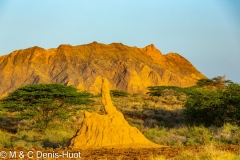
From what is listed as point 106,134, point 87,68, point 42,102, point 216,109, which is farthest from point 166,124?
point 87,68

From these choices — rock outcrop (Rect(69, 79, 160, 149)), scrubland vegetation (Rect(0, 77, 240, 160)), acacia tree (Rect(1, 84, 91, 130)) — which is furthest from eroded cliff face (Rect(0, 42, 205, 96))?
rock outcrop (Rect(69, 79, 160, 149))

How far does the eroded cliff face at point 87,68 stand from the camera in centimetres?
7156

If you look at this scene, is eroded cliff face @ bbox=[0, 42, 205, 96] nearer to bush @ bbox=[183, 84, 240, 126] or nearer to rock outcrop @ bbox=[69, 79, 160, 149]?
bush @ bbox=[183, 84, 240, 126]

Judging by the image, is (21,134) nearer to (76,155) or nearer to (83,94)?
(83,94)

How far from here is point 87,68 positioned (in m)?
73.2

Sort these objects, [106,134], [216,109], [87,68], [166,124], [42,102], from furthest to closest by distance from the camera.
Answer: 1. [87,68]
2. [166,124]
3. [216,109]
4. [42,102]
5. [106,134]

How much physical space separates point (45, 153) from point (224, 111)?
13.0m

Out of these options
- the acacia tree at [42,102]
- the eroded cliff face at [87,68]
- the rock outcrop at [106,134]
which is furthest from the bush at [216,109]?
the eroded cliff face at [87,68]

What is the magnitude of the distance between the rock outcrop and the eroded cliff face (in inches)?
2079

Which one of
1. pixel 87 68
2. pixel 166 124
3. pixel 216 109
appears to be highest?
pixel 87 68

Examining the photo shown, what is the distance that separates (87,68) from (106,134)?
200 ft

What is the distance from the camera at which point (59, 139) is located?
1609 centimetres

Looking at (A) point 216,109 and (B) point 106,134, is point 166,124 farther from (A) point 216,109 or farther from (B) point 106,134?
(B) point 106,134

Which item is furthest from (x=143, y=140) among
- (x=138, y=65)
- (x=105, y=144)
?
(x=138, y=65)
